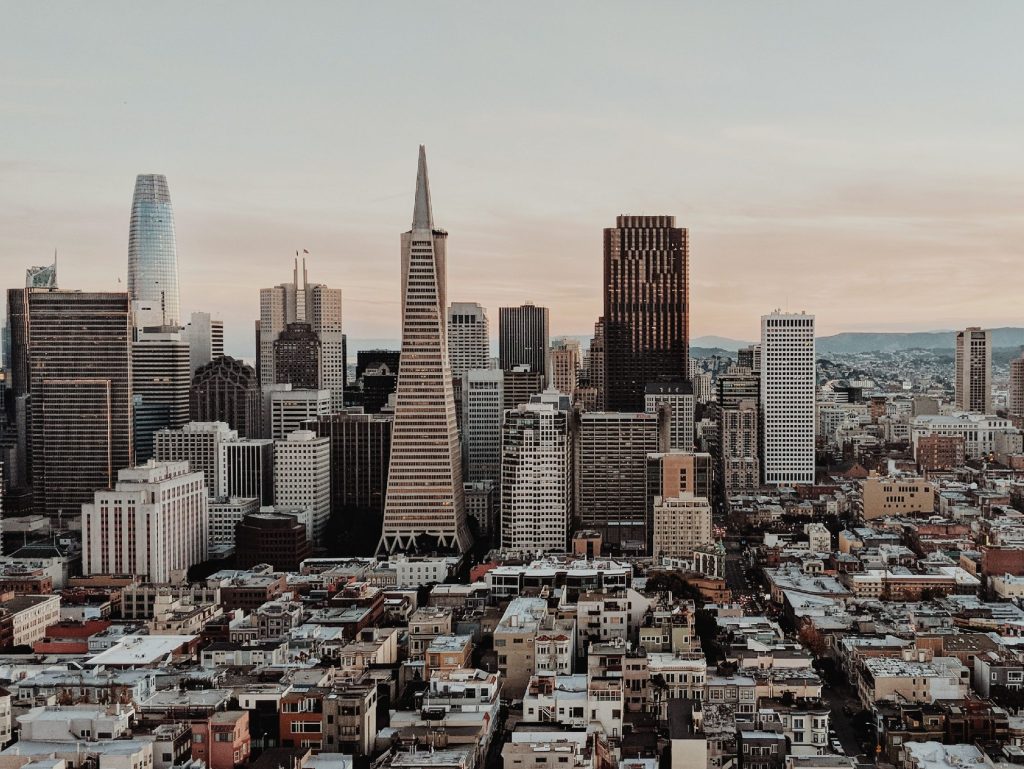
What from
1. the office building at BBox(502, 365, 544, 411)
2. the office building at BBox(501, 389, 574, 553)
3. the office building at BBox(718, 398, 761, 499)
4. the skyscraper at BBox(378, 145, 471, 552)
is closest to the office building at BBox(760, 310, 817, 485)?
the office building at BBox(718, 398, 761, 499)

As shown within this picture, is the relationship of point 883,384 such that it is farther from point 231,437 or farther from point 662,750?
point 662,750

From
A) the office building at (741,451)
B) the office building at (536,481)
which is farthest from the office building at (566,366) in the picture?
the office building at (536,481)

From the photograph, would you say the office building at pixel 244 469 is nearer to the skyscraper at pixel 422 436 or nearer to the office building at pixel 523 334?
the skyscraper at pixel 422 436

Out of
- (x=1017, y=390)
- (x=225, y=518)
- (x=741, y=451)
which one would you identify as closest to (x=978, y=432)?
(x=741, y=451)

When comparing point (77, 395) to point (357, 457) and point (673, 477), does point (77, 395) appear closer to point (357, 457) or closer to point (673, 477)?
point (357, 457)

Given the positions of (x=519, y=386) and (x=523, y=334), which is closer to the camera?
(x=519, y=386)

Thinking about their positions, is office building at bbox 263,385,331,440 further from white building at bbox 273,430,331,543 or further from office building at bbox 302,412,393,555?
white building at bbox 273,430,331,543
